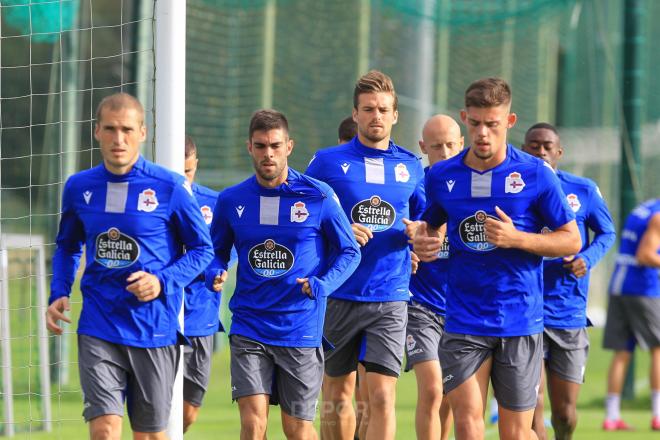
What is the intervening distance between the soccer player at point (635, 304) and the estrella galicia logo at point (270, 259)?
202 inches

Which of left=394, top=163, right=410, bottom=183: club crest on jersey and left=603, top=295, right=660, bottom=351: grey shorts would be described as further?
left=603, top=295, right=660, bottom=351: grey shorts

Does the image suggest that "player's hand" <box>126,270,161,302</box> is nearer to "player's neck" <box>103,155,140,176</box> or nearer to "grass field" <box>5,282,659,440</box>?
"player's neck" <box>103,155,140,176</box>

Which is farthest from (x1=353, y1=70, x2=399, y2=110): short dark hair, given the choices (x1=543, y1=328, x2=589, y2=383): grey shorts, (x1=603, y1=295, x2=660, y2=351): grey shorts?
(x1=603, y1=295, x2=660, y2=351): grey shorts

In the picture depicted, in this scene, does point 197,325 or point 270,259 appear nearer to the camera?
point 270,259

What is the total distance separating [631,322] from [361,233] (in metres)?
4.87

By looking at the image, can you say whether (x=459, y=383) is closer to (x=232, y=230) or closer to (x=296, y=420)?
(x=296, y=420)

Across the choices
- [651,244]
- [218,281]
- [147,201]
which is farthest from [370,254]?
[651,244]

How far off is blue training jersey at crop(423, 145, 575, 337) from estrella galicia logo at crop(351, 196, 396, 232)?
3.89 feet

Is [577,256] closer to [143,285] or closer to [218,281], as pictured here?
[218,281]

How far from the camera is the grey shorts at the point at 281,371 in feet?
22.1

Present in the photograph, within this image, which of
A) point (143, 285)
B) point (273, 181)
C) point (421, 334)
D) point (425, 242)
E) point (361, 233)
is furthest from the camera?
point (421, 334)

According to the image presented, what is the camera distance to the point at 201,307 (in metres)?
8.51

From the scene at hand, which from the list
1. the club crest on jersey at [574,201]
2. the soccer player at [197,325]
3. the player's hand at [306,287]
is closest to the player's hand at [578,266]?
the club crest on jersey at [574,201]

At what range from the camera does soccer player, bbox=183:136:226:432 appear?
848cm
